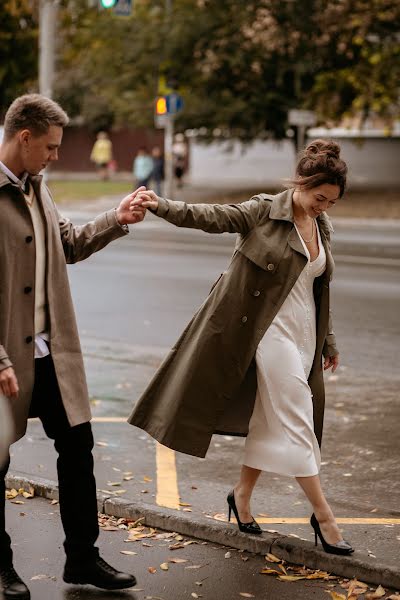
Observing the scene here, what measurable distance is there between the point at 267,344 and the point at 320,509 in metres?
0.76

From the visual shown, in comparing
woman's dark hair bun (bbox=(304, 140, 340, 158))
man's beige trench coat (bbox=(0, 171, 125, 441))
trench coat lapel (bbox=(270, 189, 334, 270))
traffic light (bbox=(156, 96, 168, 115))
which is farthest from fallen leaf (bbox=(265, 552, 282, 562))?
traffic light (bbox=(156, 96, 168, 115))

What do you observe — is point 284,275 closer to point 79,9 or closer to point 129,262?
point 129,262

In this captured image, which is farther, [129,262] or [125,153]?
[125,153]

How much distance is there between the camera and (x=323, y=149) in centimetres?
472

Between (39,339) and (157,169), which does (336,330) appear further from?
(157,169)

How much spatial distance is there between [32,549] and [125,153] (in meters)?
46.7

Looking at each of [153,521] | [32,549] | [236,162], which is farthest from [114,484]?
[236,162]

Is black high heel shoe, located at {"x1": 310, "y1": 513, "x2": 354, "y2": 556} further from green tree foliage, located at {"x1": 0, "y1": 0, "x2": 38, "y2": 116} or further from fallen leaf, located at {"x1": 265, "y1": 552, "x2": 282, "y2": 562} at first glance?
green tree foliage, located at {"x1": 0, "y1": 0, "x2": 38, "y2": 116}

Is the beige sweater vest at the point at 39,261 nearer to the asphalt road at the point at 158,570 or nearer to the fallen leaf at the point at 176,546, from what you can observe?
the asphalt road at the point at 158,570

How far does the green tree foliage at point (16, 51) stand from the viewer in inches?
742

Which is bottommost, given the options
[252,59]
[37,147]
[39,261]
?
[39,261]

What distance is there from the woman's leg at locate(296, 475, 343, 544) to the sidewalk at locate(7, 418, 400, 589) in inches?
3.7

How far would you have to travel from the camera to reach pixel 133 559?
4.73 meters

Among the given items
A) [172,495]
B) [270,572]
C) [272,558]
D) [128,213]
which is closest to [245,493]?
[272,558]
